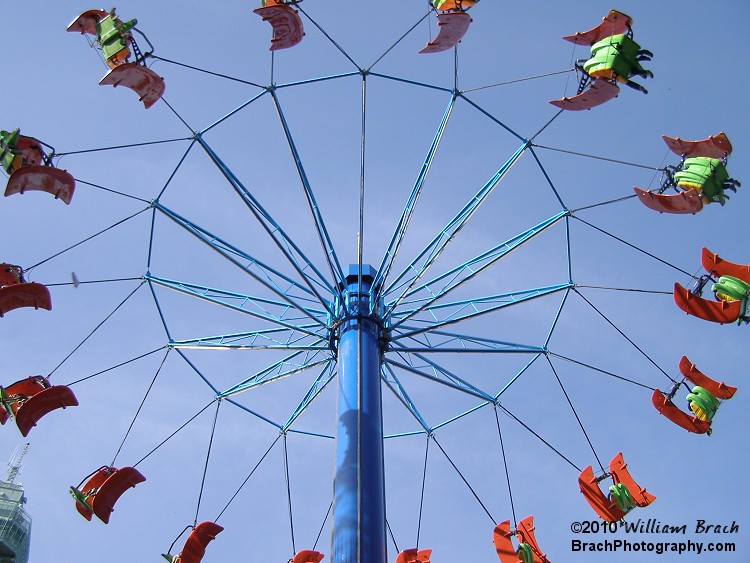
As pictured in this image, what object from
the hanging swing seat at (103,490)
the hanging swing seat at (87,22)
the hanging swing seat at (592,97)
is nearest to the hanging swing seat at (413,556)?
the hanging swing seat at (103,490)

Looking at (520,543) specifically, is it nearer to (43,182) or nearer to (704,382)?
(704,382)

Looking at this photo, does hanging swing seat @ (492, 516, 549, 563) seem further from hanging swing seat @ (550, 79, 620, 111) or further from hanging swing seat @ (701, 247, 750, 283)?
hanging swing seat @ (550, 79, 620, 111)

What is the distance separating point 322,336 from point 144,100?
6.87 m

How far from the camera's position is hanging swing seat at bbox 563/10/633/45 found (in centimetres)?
2097

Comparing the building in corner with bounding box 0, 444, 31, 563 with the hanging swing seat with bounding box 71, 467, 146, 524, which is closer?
the hanging swing seat with bounding box 71, 467, 146, 524

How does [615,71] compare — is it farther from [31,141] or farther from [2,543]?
[2,543]

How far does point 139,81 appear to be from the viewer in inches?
813

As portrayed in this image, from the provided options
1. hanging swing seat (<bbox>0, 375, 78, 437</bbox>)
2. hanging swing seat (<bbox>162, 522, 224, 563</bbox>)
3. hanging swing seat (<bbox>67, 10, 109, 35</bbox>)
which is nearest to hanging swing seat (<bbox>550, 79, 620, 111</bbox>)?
hanging swing seat (<bbox>67, 10, 109, 35</bbox>)

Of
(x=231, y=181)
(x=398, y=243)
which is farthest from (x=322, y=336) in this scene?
(x=231, y=181)

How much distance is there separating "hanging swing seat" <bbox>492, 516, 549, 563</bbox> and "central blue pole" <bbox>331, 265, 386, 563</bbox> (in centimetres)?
477

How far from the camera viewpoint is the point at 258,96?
69.5 ft

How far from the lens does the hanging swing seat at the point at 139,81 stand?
20.3 m

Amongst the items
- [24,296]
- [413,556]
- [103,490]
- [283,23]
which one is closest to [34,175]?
[24,296]

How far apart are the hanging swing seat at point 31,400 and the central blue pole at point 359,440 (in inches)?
282
